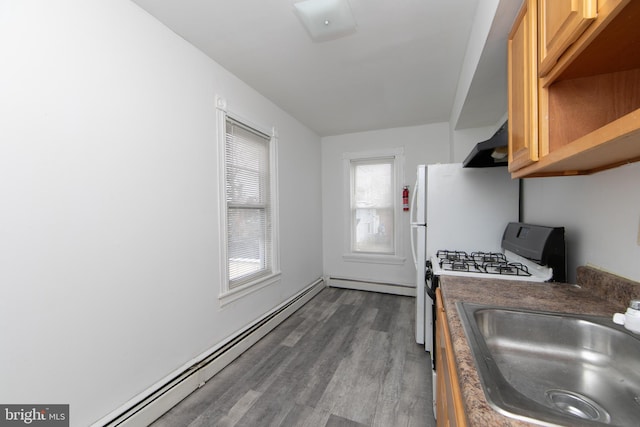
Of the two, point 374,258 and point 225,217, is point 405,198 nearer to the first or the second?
point 374,258

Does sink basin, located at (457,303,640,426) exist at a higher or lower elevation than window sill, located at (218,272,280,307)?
higher

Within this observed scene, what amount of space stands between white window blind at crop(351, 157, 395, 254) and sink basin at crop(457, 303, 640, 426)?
297 cm

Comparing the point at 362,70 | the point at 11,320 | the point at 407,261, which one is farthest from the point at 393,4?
the point at 407,261

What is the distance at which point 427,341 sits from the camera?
2207 mm

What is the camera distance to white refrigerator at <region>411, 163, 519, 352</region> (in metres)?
2.11

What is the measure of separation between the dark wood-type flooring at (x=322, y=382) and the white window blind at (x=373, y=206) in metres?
1.38

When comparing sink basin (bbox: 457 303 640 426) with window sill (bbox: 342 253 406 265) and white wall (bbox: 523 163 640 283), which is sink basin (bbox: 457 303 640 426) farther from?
window sill (bbox: 342 253 406 265)

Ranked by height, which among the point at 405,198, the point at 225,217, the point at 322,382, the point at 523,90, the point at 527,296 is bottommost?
the point at 322,382

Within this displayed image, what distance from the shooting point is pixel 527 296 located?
3.87 ft

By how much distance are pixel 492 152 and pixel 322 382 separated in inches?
80.0

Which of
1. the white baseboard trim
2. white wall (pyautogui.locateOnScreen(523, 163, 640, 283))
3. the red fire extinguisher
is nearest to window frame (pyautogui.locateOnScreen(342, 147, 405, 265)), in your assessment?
the red fire extinguisher

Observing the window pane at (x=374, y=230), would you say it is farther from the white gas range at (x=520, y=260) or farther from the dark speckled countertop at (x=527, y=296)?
the dark speckled countertop at (x=527, y=296)

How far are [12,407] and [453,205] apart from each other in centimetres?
286

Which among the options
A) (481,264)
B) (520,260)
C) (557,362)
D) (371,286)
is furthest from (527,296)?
(371,286)
